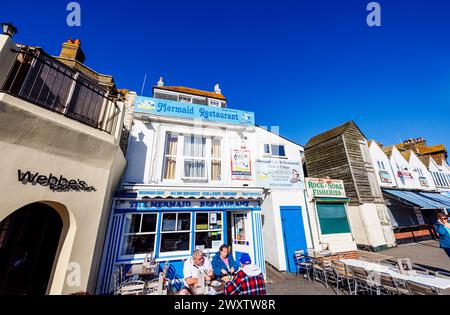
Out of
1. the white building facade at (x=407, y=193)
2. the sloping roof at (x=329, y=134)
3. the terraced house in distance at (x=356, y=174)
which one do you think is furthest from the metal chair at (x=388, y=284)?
the white building facade at (x=407, y=193)

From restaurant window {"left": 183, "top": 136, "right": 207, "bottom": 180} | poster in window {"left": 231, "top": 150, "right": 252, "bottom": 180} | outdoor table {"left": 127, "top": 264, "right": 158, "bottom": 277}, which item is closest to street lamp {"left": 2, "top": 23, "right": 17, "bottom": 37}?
restaurant window {"left": 183, "top": 136, "right": 207, "bottom": 180}

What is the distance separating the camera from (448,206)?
14.7 metres

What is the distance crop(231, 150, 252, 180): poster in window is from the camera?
899 centimetres

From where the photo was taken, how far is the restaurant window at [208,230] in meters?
7.63

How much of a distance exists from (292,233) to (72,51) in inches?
608

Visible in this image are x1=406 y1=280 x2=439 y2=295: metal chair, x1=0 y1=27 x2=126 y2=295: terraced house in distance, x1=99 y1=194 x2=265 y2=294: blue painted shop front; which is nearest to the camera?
x1=0 y1=27 x2=126 y2=295: terraced house in distance

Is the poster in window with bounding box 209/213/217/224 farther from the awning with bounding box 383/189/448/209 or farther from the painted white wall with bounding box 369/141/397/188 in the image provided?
the awning with bounding box 383/189/448/209

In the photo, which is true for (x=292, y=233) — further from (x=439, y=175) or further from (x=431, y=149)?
(x=431, y=149)

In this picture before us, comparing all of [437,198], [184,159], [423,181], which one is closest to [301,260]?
[184,159]

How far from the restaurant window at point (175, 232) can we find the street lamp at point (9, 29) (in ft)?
22.2

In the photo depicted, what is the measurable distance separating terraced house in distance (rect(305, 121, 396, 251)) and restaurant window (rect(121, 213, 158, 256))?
1172 centimetres

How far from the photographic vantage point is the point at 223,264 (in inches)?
200

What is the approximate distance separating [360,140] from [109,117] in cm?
1853
